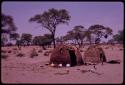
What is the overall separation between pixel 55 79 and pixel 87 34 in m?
38.6

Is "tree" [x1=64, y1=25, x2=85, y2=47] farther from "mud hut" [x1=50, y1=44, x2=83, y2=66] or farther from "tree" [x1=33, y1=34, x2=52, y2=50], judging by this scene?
"mud hut" [x1=50, y1=44, x2=83, y2=66]

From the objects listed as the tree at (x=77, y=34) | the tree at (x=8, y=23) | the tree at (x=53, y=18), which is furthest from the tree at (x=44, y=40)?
the tree at (x=8, y=23)

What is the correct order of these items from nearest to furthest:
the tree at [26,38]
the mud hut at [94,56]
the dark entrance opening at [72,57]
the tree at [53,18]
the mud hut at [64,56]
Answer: the mud hut at [64,56]
the dark entrance opening at [72,57]
the mud hut at [94,56]
the tree at [53,18]
the tree at [26,38]

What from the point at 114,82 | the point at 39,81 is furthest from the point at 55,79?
the point at 114,82

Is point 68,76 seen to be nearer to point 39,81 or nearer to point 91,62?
point 39,81

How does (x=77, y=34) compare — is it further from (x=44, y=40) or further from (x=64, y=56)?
(x=64, y=56)

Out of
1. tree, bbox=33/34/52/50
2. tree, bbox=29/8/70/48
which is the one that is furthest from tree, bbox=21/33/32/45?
tree, bbox=29/8/70/48

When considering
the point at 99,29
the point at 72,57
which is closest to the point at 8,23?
the point at 72,57

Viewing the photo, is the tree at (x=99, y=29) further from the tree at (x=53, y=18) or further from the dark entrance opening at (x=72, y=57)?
the dark entrance opening at (x=72, y=57)

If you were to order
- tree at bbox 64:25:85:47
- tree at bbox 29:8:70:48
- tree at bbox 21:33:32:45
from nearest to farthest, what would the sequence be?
tree at bbox 29:8:70:48, tree at bbox 64:25:85:47, tree at bbox 21:33:32:45

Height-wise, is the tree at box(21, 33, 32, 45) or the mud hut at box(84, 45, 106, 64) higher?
the tree at box(21, 33, 32, 45)

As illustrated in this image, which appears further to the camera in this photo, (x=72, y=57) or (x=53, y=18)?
(x=53, y=18)

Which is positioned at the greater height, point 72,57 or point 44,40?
point 44,40

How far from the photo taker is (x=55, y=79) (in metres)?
11.6
